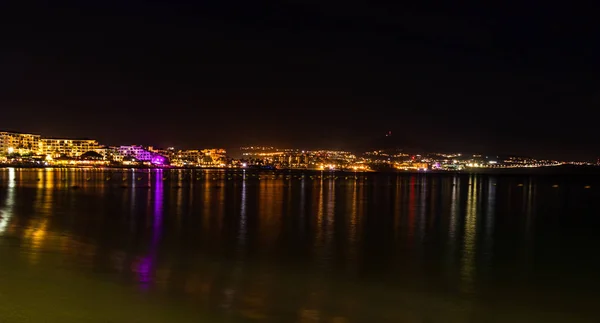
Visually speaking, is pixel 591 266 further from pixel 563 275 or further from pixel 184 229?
pixel 184 229

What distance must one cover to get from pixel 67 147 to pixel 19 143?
864 inches

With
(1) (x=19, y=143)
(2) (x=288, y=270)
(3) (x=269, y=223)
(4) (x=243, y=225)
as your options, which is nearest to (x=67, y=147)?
(1) (x=19, y=143)

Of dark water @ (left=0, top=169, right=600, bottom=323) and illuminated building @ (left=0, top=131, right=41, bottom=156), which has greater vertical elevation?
illuminated building @ (left=0, top=131, right=41, bottom=156)

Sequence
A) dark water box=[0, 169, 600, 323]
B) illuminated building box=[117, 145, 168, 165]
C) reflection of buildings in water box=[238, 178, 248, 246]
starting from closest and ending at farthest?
dark water box=[0, 169, 600, 323] → reflection of buildings in water box=[238, 178, 248, 246] → illuminated building box=[117, 145, 168, 165]

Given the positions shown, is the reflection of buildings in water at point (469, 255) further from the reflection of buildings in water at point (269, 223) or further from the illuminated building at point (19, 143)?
the illuminated building at point (19, 143)

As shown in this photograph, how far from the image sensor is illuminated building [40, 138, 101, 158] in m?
163

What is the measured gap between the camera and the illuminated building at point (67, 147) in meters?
163

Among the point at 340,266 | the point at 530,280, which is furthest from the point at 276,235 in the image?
the point at 530,280

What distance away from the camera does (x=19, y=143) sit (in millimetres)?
151250

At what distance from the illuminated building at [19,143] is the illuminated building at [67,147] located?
2.75 meters

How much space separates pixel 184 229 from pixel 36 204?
1035 centimetres

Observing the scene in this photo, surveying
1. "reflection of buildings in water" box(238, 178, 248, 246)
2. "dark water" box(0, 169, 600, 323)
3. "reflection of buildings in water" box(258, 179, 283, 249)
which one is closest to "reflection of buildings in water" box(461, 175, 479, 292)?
"dark water" box(0, 169, 600, 323)

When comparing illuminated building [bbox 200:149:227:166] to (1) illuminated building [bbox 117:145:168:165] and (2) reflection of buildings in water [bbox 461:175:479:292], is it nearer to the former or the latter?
(1) illuminated building [bbox 117:145:168:165]

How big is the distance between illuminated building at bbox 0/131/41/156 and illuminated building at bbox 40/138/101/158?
275 cm
